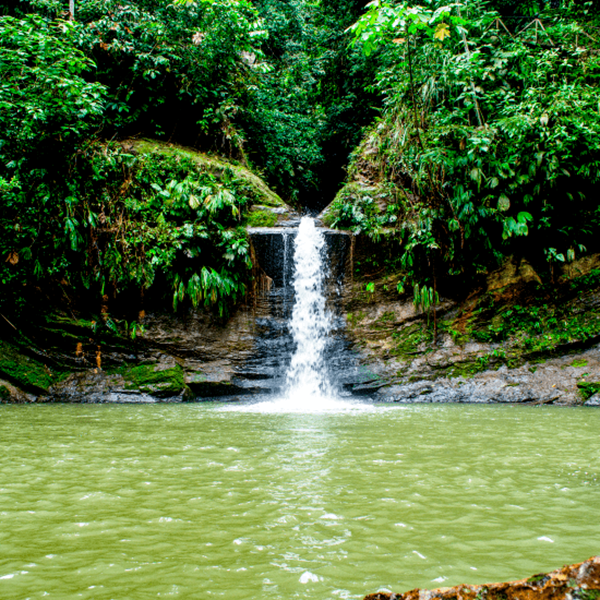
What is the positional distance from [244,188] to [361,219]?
115 inches

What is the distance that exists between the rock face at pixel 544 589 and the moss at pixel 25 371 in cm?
925

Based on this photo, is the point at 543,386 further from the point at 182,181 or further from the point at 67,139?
the point at 67,139

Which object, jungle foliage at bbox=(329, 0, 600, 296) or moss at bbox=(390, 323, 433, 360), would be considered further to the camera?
moss at bbox=(390, 323, 433, 360)

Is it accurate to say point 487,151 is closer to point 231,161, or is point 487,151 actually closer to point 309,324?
point 309,324

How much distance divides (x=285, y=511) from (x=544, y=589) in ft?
5.26

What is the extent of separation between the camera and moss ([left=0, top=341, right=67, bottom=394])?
852cm

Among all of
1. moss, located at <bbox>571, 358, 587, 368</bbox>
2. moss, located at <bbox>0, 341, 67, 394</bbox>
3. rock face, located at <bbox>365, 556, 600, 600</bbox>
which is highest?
rock face, located at <bbox>365, 556, 600, 600</bbox>

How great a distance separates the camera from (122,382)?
9.03m

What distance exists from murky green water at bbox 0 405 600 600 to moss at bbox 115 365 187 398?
4.05 meters

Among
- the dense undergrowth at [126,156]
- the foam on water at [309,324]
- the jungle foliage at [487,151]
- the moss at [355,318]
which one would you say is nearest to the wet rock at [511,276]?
the jungle foliage at [487,151]

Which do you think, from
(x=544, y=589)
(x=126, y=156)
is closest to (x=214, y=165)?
(x=126, y=156)

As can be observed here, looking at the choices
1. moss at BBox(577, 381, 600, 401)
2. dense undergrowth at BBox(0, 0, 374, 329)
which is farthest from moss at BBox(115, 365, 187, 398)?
moss at BBox(577, 381, 600, 401)

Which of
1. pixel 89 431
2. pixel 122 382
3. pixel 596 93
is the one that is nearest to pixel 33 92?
pixel 122 382

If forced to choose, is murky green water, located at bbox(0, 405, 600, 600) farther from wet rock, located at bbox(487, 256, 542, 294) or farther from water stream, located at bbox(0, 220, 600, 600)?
wet rock, located at bbox(487, 256, 542, 294)
